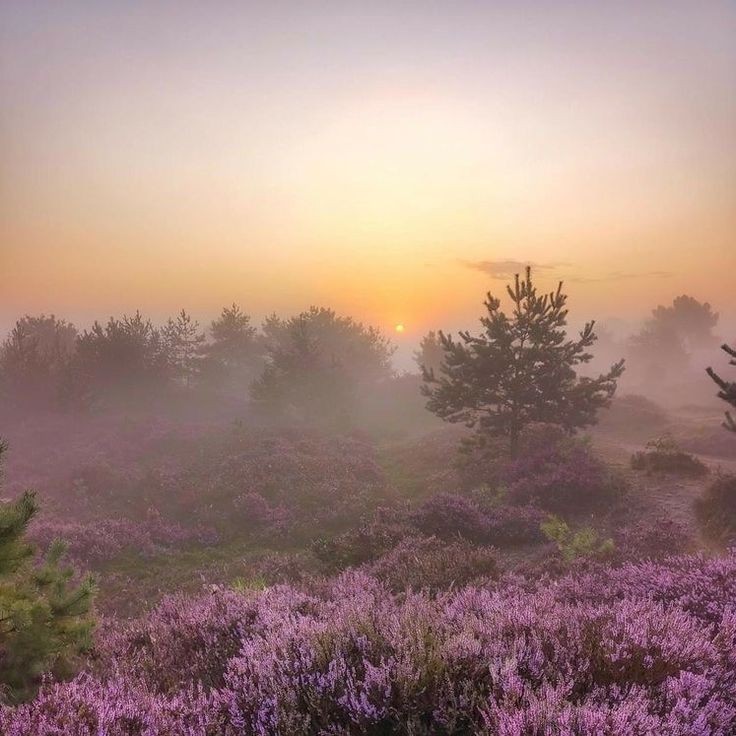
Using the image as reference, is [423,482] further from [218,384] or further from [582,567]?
[218,384]

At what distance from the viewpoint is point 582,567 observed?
9.01m

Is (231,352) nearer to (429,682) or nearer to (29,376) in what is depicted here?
(29,376)

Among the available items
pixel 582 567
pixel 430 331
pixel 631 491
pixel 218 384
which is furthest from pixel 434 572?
pixel 430 331

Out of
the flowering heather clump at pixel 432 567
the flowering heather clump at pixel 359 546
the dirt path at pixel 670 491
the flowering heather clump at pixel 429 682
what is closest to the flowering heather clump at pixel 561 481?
the dirt path at pixel 670 491

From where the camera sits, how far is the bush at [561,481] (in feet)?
51.1

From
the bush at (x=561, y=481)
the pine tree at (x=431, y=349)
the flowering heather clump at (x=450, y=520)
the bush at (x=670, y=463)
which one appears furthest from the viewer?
the pine tree at (x=431, y=349)

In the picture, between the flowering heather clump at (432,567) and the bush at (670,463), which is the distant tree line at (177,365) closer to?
the bush at (670,463)

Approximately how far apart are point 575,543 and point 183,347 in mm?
39741

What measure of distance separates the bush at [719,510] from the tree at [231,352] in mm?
41233

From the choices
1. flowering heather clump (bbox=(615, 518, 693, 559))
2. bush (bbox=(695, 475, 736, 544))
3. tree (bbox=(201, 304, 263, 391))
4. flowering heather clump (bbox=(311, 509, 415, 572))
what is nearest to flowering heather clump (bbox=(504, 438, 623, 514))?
bush (bbox=(695, 475, 736, 544))

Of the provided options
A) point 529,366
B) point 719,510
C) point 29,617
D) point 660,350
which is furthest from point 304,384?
point 660,350

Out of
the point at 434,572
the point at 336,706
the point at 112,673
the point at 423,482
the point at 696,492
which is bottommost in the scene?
the point at 423,482

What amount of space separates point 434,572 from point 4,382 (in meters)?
34.1

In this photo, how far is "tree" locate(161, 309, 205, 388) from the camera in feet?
140
